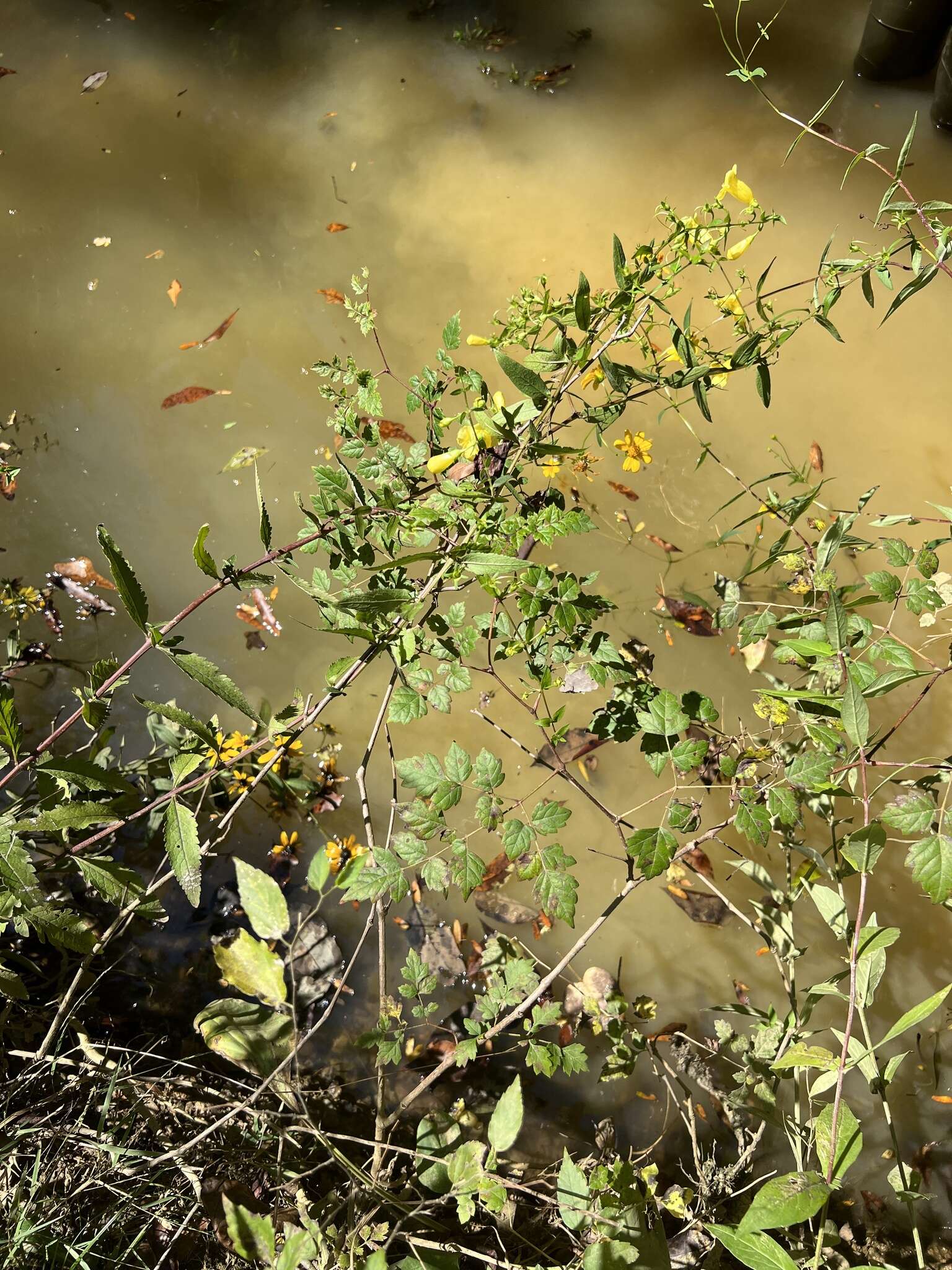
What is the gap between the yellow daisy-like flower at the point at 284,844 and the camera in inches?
86.7

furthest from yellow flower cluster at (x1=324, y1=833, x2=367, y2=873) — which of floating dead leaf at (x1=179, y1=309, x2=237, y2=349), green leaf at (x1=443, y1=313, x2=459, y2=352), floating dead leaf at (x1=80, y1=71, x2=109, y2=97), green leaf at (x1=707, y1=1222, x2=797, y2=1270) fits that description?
floating dead leaf at (x1=80, y1=71, x2=109, y2=97)

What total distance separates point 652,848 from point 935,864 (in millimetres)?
362

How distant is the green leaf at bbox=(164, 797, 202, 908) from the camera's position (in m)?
1.06

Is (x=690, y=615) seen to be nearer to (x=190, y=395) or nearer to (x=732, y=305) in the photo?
(x=732, y=305)

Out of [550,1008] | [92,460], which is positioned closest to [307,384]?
[92,460]

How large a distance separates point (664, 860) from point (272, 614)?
5.23ft

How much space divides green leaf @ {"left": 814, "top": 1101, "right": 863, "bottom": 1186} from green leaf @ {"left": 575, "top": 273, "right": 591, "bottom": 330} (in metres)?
1.19

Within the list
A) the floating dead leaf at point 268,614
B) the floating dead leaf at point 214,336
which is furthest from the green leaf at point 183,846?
the floating dead leaf at point 214,336

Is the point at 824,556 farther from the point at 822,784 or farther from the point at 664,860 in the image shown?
the point at 664,860

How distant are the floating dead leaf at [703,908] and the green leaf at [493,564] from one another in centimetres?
144

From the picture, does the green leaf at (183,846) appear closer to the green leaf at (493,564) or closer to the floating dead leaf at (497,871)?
the green leaf at (493,564)

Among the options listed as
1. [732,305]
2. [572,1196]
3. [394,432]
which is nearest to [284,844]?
[572,1196]

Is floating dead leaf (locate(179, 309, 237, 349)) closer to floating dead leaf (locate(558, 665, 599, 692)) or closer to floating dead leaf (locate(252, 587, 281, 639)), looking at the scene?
floating dead leaf (locate(252, 587, 281, 639))

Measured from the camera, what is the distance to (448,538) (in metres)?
1.19
